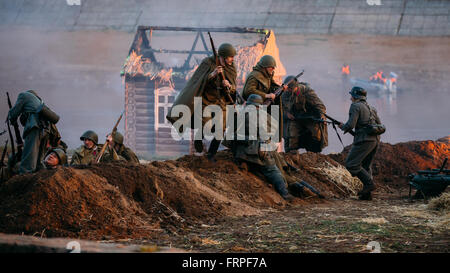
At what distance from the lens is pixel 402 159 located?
14352 mm

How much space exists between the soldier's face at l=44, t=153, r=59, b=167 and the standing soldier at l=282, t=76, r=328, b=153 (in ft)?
17.0

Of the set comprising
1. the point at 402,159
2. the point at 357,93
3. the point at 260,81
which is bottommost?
the point at 402,159

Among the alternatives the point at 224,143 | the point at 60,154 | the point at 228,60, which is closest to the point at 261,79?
the point at 228,60

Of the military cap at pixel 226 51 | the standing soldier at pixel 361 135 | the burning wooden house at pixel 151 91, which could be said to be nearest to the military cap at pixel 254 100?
the military cap at pixel 226 51

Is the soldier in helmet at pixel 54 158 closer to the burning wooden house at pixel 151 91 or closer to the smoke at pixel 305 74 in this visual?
the burning wooden house at pixel 151 91

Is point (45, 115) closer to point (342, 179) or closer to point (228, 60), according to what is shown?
point (228, 60)

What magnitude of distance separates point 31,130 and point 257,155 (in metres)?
3.33

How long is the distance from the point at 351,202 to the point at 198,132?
2600mm

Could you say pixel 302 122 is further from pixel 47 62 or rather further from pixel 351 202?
pixel 47 62

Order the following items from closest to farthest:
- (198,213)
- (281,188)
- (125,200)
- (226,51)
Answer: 1. (125,200)
2. (198,213)
3. (281,188)
4. (226,51)

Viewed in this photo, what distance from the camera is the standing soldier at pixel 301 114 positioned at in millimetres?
12820

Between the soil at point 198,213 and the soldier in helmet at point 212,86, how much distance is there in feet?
2.11

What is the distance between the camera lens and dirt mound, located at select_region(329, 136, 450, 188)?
13.3m
